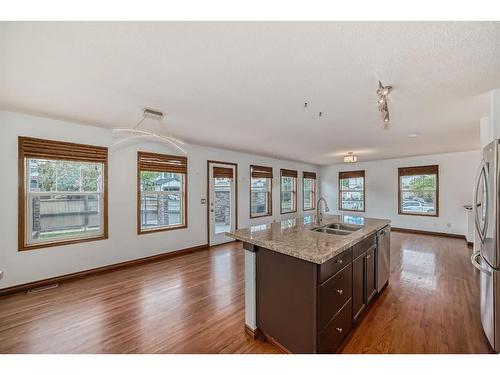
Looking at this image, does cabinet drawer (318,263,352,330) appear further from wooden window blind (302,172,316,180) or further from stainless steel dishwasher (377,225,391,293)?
wooden window blind (302,172,316,180)

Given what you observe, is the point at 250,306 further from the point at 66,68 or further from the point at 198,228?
the point at 198,228

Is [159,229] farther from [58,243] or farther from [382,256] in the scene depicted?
[382,256]

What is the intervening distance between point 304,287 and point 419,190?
22.2 feet

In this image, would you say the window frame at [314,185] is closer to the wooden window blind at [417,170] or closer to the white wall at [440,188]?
the white wall at [440,188]

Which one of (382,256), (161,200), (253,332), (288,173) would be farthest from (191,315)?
(288,173)

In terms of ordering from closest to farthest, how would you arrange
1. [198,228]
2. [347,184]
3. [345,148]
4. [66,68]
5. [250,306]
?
[66,68] → [250,306] → [198,228] → [345,148] → [347,184]

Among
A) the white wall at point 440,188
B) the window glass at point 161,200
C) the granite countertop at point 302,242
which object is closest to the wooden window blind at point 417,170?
the white wall at point 440,188

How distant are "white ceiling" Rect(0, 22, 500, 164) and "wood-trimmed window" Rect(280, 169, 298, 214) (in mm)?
3905

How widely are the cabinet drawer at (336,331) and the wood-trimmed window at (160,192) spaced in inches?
136

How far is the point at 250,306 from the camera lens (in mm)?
1985

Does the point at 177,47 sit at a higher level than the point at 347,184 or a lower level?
higher

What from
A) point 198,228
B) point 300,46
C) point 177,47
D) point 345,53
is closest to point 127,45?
point 177,47

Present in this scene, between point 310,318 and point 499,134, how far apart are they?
251 centimetres

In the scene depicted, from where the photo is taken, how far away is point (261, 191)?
6395mm
